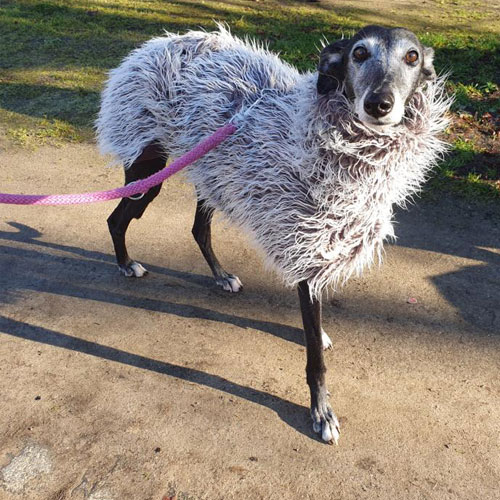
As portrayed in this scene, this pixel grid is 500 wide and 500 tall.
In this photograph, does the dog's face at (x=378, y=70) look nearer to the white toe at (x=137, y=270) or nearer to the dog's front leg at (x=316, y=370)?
the dog's front leg at (x=316, y=370)

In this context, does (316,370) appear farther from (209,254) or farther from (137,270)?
(137,270)

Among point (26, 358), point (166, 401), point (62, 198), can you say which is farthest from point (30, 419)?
point (62, 198)

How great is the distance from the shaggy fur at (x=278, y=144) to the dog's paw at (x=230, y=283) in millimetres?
734

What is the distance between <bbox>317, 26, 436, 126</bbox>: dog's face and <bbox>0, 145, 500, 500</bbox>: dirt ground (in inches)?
61.7

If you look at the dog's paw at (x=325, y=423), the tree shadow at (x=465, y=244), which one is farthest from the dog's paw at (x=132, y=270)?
the tree shadow at (x=465, y=244)

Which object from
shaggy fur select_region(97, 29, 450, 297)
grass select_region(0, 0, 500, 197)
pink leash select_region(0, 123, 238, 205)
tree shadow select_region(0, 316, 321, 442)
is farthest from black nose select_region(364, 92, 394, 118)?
grass select_region(0, 0, 500, 197)

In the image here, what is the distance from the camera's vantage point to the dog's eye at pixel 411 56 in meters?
2.31

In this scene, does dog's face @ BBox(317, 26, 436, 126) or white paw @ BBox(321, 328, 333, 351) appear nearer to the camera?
dog's face @ BBox(317, 26, 436, 126)

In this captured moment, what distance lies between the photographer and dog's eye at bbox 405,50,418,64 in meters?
2.31

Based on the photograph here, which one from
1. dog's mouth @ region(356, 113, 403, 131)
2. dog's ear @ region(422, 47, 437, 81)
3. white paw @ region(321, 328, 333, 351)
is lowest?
white paw @ region(321, 328, 333, 351)

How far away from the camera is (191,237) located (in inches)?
171

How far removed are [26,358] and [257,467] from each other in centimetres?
154

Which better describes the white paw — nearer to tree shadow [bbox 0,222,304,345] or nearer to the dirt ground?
the dirt ground

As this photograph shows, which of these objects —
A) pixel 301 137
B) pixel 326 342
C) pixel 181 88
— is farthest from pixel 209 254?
pixel 301 137
